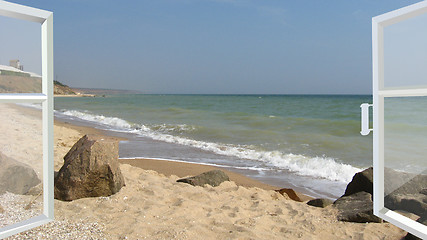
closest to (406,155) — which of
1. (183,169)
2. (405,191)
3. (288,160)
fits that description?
(405,191)

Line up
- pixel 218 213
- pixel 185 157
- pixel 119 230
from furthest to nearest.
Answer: pixel 185 157
pixel 218 213
pixel 119 230

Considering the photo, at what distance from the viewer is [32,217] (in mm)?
3412

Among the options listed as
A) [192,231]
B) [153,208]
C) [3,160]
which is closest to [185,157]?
[153,208]

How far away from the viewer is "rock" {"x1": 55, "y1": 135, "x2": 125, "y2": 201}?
462 cm

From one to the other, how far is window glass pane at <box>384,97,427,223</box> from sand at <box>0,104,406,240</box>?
2.08ft

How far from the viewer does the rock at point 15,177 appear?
331 centimetres

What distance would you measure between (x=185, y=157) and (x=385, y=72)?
6.58m

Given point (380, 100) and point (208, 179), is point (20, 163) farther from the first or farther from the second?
point (380, 100)

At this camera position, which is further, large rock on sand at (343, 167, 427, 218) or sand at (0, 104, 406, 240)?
sand at (0, 104, 406, 240)

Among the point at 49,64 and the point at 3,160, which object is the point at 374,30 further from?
the point at 3,160

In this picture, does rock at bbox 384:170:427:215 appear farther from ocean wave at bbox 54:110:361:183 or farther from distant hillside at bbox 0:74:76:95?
ocean wave at bbox 54:110:361:183

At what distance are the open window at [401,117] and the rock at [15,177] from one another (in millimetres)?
3392

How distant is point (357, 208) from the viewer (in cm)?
445

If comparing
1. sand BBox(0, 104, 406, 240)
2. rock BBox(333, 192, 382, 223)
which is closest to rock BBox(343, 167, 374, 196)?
rock BBox(333, 192, 382, 223)
